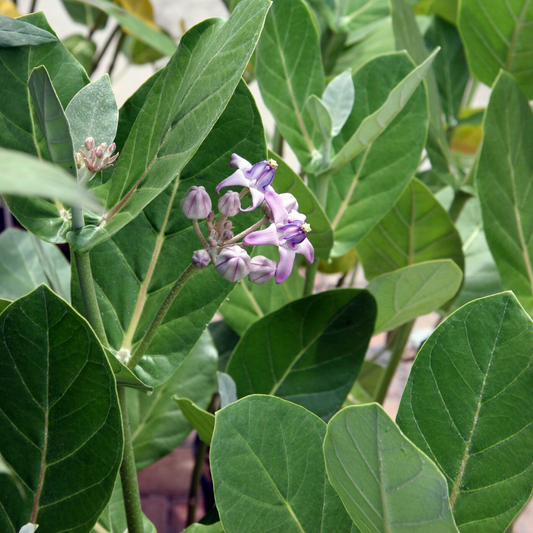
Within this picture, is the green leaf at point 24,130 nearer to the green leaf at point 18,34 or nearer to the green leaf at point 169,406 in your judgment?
the green leaf at point 18,34

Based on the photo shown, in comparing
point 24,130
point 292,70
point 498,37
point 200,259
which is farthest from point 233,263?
point 498,37

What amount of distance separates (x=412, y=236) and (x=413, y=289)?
3.4 inches

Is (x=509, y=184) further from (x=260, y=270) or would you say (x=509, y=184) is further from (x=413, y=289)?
(x=260, y=270)

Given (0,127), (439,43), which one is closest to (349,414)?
(0,127)

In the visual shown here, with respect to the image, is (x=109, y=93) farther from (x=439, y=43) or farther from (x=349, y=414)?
(x=439, y=43)

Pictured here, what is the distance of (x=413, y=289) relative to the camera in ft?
1.31

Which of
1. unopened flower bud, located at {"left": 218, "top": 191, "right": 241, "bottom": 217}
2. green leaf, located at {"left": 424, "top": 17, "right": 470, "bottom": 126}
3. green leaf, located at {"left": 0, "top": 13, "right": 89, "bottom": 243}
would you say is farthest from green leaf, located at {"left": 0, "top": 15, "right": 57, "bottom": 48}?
green leaf, located at {"left": 424, "top": 17, "right": 470, "bottom": 126}

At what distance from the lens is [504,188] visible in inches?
16.2

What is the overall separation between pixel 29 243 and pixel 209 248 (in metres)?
0.27

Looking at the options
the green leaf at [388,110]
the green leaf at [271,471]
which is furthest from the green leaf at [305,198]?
the green leaf at [271,471]

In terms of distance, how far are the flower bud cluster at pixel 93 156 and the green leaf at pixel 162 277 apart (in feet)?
0.16

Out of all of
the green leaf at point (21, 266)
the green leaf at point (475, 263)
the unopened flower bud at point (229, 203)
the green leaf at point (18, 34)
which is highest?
the green leaf at point (18, 34)

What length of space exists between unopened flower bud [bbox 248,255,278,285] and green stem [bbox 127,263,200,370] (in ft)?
0.09

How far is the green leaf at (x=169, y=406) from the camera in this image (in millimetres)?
430
